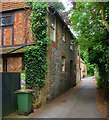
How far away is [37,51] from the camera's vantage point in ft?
43.1

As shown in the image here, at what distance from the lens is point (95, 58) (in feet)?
56.0

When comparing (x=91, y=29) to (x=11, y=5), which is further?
(x=91, y=29)

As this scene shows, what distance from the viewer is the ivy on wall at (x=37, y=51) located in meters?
13.1

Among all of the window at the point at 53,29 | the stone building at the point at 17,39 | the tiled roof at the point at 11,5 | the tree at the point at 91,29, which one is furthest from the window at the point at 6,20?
the tree at the point at 91,29

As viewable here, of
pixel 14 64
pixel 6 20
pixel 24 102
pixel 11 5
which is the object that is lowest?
pixel 24 102

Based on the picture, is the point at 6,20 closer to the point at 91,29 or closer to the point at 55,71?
the point at 55,71

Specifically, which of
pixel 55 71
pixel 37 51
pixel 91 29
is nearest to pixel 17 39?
pixel 37 51

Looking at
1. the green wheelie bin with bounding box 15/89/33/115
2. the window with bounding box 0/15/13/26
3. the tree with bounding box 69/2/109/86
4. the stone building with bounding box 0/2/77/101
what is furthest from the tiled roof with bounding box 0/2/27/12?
the green wheelie bin with bounding box 15/89/33/115

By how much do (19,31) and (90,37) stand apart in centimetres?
486

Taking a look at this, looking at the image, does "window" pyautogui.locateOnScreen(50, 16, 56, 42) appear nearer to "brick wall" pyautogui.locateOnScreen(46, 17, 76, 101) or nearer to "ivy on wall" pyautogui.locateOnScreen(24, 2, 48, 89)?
"brick wall" pyautogui.locateOnScreen(46, 17, 76, 101)

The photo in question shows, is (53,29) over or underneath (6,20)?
underneath

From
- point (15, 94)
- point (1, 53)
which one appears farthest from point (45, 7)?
point (15, 94)

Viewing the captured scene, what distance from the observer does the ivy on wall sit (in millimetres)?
13078

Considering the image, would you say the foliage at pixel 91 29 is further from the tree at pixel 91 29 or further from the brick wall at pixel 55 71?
the brick wall at pixel 55 71
